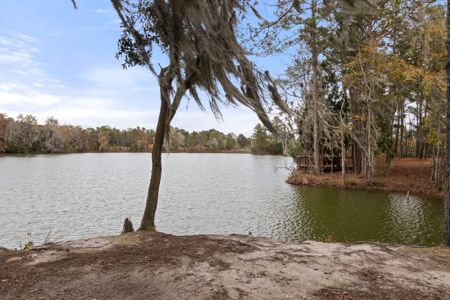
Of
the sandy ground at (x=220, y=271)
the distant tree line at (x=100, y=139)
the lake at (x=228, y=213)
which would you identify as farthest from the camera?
the distant tree line at (x=100, y=139)

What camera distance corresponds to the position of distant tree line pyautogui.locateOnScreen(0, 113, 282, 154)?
77.6m

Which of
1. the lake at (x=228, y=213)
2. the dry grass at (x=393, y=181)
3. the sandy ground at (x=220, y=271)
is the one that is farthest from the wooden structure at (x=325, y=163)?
the sandy ground at (x=220, y=271)

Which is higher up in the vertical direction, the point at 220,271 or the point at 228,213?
the point at 220,271

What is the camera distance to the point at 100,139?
351ft

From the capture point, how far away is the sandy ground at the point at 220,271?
392cm

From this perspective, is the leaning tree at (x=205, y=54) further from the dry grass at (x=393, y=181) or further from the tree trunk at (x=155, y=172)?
the dry grass at (x=393, y=181)

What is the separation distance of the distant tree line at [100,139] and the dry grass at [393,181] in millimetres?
27566

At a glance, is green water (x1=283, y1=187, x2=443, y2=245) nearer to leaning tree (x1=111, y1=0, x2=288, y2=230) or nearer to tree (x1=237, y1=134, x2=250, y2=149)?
leaning tree (x1=111, y1=0, x2=288, y2=230)

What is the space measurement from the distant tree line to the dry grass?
2757 centimetres

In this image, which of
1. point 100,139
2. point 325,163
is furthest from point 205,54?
point 100,139

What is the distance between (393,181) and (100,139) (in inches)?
3790

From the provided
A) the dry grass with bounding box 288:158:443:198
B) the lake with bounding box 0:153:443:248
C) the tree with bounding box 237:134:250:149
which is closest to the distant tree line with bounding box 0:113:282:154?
the tree with bounding box 237:134:250:149

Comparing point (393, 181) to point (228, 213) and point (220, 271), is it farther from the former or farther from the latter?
point (220, 271)

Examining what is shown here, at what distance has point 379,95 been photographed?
21641mm
